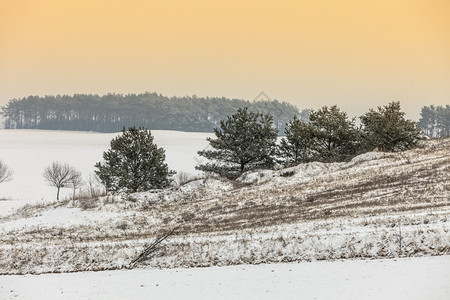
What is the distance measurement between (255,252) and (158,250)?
18.0 feet

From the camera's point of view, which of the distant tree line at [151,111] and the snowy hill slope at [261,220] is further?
the distant tree line at [151,111]

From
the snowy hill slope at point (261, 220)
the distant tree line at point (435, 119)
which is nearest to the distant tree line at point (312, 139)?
the snowy hill slope at point (261, 220)

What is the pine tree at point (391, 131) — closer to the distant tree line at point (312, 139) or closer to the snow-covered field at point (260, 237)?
the distant tree line at point (312, 139)

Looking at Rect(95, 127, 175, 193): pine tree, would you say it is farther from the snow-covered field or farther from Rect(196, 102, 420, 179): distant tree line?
Rect(196, 102, 420, 179): distant tree line

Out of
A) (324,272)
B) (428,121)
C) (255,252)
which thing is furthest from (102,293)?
(428,121)

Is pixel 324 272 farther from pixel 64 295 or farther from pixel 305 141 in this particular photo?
pixel 305 141

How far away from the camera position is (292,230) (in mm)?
22438

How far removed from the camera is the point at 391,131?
47750mm

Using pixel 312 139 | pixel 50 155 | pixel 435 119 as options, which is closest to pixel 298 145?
pixel 312 139

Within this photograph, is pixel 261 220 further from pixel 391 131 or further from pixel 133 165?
pixel 391 131

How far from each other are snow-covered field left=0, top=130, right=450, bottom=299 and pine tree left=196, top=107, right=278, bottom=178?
7350 millimetres

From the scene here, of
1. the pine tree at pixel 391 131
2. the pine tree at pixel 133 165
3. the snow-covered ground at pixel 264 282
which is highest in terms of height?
the pine tree at pixel 391 131

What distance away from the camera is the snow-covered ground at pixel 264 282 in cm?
1473

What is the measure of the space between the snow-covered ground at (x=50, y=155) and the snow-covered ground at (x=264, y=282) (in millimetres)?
29762
